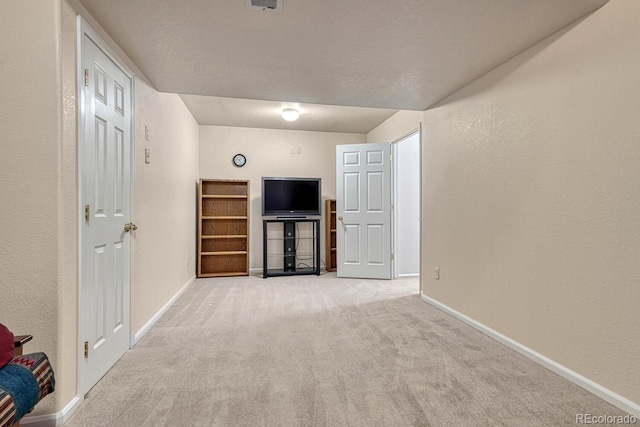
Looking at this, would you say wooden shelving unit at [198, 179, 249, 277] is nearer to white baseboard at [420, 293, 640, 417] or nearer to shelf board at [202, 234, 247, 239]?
shelf board at [202, 234, 247, 239]

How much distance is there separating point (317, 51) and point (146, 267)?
2.18 meters

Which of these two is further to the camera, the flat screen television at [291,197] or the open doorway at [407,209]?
the flat screen television at [291,197]

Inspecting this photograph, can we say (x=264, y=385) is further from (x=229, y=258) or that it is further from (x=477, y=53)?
(x=229, y=258)

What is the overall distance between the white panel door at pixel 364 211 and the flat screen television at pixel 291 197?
44cm

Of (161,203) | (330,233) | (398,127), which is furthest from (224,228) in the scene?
(398,127)

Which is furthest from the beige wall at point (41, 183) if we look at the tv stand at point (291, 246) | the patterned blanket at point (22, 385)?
the tv stand at point (291, 246)

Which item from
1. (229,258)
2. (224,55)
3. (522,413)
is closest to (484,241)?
(522,413)

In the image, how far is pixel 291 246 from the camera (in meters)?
5.21

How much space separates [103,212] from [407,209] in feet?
13.4

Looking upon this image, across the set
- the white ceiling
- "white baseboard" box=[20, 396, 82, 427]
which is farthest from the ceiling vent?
"white baseboard" box=[20, 396, 82, 427]

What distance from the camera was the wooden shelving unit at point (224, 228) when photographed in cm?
498

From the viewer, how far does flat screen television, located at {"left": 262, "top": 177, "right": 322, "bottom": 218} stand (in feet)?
16.5

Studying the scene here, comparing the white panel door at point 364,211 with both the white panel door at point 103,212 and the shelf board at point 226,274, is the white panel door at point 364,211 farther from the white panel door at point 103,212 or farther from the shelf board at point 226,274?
the white panel door at point 103,212

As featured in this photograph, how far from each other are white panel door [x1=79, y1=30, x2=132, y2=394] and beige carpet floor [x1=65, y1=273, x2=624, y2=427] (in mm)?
239
